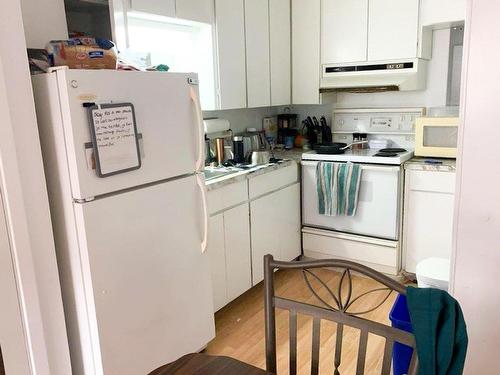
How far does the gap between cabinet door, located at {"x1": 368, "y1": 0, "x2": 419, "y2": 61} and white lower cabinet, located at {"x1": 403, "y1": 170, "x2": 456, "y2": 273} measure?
0.91 metres

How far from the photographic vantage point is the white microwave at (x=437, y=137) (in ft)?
9.71

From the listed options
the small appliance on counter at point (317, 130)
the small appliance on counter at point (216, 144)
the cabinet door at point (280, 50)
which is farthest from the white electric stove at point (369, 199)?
the small appliance on counter at point (216, 144)

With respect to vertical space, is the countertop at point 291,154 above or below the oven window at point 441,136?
below

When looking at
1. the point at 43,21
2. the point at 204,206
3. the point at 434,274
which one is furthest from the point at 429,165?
the point at 43,21

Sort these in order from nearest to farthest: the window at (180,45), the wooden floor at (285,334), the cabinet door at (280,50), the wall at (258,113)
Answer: the wooden floor at (285,334)
the window at (180,45)
the cabinet door at (280,50)
the wall at (258,113)

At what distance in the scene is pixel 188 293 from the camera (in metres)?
2.19

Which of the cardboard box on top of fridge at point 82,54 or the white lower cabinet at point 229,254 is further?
the white lower cabinet at point 229,254

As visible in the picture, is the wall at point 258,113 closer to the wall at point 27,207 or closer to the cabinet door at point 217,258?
the cabinet door at point 217,258

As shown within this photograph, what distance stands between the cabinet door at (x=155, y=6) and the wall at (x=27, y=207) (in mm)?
922

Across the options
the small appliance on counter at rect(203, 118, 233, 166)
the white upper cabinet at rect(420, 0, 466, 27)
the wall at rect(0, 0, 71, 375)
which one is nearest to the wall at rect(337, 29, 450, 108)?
the white upper cabinet at rect(420, 0, 466, 27)

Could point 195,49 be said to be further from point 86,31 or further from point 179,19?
point 86,31

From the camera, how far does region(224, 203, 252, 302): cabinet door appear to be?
2714 mm

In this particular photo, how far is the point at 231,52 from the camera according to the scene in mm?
3033

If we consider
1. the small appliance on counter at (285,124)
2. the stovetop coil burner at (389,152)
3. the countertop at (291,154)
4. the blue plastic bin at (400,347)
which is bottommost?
the blue plastic bin at (400,347)
